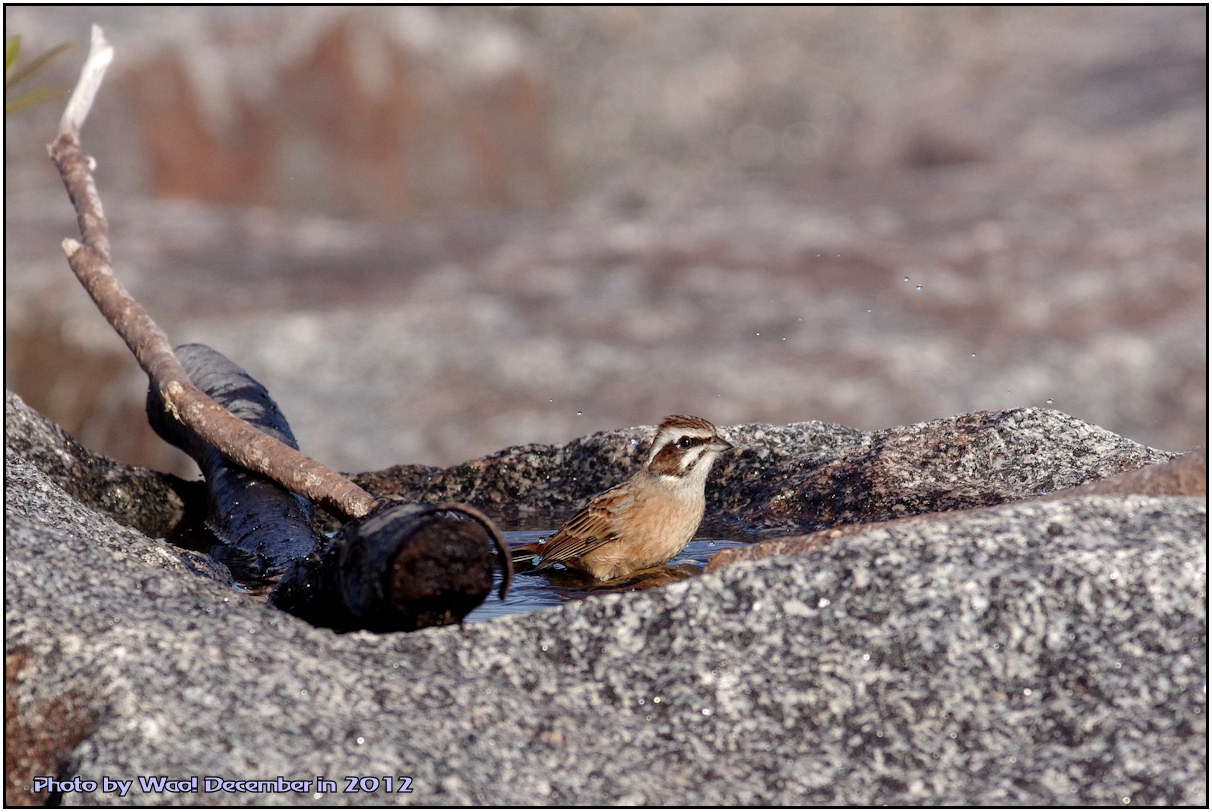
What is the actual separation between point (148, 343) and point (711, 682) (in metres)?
3.94

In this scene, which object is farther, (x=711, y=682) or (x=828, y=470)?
(x=828, y=470)

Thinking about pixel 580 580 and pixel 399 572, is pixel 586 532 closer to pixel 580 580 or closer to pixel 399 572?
pixel 580 580

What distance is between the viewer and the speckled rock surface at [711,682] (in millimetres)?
3115

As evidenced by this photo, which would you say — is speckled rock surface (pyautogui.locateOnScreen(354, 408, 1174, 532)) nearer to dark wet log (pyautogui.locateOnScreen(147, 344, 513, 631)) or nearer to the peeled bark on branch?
the peeled bark on branch

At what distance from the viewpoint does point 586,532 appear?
6008 mm

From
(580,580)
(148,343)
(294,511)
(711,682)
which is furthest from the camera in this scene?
(148,343)

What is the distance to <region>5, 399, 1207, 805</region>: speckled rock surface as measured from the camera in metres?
3.12

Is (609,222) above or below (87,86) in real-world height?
above

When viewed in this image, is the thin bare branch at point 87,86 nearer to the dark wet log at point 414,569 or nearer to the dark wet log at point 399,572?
the dark wet log at point 399,572

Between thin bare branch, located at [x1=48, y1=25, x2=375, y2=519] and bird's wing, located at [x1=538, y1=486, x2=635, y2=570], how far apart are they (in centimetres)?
120

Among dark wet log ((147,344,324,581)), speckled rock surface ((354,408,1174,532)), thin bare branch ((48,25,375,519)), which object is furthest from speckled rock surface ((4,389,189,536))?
speckled rock surface ((354,408,1174,532))

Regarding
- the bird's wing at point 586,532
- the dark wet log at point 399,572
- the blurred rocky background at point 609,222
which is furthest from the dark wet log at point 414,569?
the blurred rocky background at point 609,222

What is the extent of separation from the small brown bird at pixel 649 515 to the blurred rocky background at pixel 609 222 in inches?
355

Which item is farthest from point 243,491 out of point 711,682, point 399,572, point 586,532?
point 711,682
